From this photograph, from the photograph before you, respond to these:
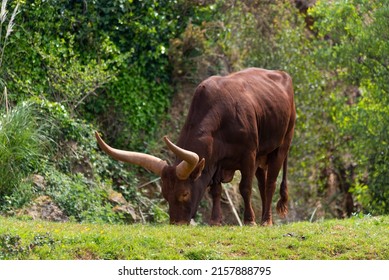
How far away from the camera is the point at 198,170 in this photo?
49.8 feet

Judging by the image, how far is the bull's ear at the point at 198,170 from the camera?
15.1 metres

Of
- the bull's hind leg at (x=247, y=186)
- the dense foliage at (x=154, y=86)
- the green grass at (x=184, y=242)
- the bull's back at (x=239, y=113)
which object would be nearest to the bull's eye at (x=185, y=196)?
the green grass at (x=184, y=242)

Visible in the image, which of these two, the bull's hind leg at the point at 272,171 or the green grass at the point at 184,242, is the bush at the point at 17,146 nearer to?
the green grass at the point at 184,242

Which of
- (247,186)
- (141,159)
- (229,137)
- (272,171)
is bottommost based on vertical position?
(272,171)

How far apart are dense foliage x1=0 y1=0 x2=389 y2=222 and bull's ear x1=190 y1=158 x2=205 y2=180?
318cm

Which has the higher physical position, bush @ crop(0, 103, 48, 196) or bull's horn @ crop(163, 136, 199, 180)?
bull's horn @ crop(163, 136, 199, 180)

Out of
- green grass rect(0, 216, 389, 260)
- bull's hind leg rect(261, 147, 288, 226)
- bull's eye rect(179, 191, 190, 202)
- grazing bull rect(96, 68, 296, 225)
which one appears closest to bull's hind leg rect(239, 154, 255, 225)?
grazing bull rect(96, 68, 296, 225)

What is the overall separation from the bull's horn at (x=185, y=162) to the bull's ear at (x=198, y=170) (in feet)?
0.37

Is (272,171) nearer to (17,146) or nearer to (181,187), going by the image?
(181,187)

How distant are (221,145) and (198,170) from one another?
2.68ft

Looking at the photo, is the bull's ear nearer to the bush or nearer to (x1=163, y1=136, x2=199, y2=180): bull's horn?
(x1=163, y1=136, x2=199, y2=180): bull's horn

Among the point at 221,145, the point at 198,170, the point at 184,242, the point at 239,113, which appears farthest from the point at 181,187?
the point at 184,242

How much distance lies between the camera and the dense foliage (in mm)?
18547

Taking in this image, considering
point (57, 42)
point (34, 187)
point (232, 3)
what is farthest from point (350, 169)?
point (34, 187)
